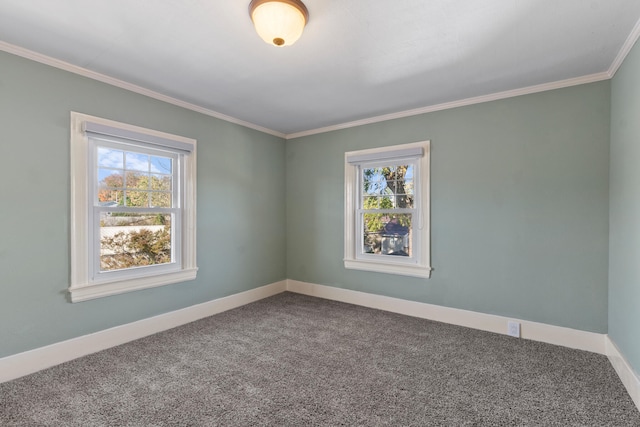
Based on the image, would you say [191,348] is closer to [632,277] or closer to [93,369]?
[93,369]

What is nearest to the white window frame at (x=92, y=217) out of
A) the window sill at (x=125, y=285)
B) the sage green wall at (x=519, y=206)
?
the window sill at (x=125, y=285)

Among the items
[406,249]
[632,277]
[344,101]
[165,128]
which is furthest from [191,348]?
[632,277]

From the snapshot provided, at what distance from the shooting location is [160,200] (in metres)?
3.38

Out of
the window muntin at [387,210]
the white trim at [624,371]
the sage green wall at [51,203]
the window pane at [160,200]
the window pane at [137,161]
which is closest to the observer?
the white trim at [624,371]

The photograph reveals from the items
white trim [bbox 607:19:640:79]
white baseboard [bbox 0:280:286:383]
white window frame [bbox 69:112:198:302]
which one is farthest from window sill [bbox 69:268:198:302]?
white trim [bbox 607:19:640:79]

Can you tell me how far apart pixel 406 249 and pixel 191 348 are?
2.61 m

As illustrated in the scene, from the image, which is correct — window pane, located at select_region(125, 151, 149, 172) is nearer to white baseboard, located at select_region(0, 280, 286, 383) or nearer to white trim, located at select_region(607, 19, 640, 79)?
white baseboard, located at select_region(0, 280, 286, 383)

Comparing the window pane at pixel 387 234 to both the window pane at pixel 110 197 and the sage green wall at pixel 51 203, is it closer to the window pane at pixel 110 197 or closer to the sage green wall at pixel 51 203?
the sage green wall at pixel 51 203

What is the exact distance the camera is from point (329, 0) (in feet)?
5.96

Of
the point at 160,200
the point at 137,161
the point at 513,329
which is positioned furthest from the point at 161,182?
the point at 513,329

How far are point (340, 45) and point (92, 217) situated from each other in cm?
256

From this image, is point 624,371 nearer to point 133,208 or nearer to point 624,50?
point 624,50

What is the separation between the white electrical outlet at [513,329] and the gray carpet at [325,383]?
0.32ft

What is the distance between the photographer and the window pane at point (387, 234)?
12.9ft
